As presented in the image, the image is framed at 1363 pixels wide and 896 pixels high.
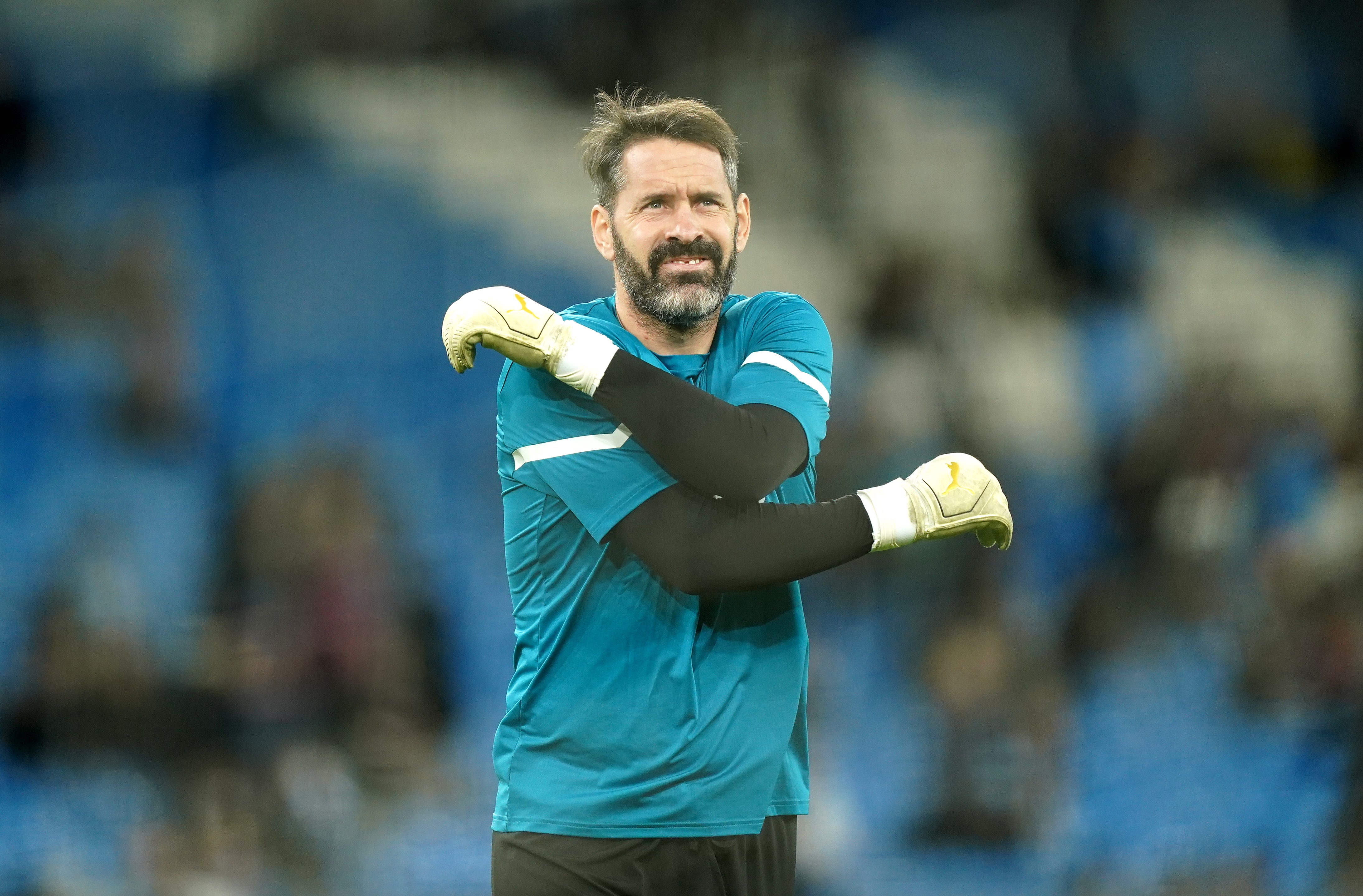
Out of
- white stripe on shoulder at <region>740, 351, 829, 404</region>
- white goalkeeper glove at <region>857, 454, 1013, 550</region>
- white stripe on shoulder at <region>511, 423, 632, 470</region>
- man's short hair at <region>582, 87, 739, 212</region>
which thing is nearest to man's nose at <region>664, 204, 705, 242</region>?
man's short hair at <region>582, 87, 739, 212</region>

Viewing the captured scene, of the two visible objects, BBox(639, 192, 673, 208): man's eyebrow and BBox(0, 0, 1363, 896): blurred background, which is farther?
BBox(0, 0, 1363, 896): blurred background

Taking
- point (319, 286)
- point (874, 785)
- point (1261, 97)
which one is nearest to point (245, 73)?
point (319, 286)

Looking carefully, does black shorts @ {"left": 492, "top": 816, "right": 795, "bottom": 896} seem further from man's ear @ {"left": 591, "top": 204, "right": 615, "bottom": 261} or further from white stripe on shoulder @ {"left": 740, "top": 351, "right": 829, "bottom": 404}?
man's ear @ {"left": 591, "top": 204, "right": 615, "bottom": 261}

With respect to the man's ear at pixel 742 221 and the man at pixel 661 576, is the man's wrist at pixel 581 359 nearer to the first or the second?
the man at pixel 661 576

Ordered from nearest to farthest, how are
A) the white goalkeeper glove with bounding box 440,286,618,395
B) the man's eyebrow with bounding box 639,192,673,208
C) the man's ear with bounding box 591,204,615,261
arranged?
the white goalkeeper glove with bounding box 440,286,618,395 < the man's eyebrow with bounding box 639,192,673,208 < the man's ear with bounding box 591,204,615,261

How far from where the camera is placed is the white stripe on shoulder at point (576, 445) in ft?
7.14

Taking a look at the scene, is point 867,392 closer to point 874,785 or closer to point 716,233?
point 874,785

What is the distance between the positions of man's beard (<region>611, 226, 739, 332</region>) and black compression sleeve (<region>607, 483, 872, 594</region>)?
358 mm

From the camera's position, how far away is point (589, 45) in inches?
238

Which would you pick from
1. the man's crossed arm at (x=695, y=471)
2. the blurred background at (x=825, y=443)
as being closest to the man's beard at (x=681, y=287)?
the man's crossed arm at (x=695, y=471)

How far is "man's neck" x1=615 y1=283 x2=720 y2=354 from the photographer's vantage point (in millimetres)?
2393

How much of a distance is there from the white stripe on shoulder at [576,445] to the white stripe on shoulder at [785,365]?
281 millimetres

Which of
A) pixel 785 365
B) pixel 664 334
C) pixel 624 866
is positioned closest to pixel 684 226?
pixel 664 334

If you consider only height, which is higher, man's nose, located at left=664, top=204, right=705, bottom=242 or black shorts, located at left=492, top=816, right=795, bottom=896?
man's nose, located at left=664, top=204, right=705, bottom=242
